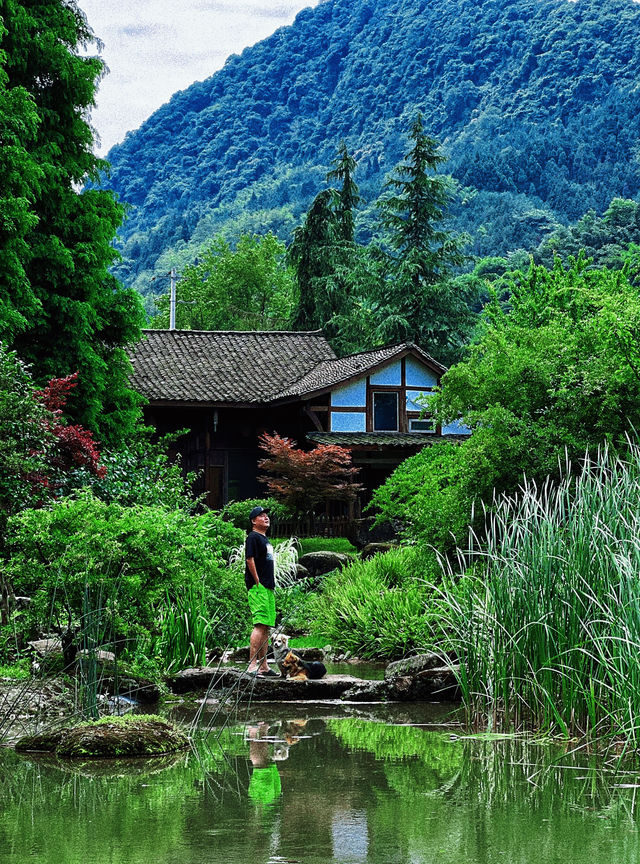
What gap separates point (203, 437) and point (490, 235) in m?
41.8

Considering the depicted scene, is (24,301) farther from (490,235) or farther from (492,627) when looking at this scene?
(490,235)

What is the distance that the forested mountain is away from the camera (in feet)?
252

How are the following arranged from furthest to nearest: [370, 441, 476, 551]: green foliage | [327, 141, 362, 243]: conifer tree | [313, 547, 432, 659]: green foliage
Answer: [327, 141, 362, 243]: conifer tree < [313, 547, 432, 659]: green foliage < [370, 441, 476, 551]: green foliage

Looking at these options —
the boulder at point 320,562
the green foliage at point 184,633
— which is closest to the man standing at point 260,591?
the green foliage at point 184,633

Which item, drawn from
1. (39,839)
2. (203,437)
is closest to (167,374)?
(203,437)

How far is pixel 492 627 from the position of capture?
7.83 meters

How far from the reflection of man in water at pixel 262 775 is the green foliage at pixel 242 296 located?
4497 cm

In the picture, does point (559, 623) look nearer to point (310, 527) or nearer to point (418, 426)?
point (310, 527)

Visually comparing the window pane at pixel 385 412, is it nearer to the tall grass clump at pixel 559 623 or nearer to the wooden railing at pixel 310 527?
the wooden railing at pixel 310 527

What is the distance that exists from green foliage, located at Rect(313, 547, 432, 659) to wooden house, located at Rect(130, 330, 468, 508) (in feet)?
44.2

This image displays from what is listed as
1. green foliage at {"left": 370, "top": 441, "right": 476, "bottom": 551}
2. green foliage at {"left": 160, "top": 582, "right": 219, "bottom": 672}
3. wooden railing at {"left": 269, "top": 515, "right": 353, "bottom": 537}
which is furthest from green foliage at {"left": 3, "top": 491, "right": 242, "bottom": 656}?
wooden railing at {"left": 269, "top": 515, "right": 353, "bottom": 537}

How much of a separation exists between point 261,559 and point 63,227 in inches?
459

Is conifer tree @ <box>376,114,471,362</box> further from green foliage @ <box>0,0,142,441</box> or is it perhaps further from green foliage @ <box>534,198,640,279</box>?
green foliage @ <box>0,0,142,441</box>

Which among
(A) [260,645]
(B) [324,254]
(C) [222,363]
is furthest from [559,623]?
(B) [324,254]
